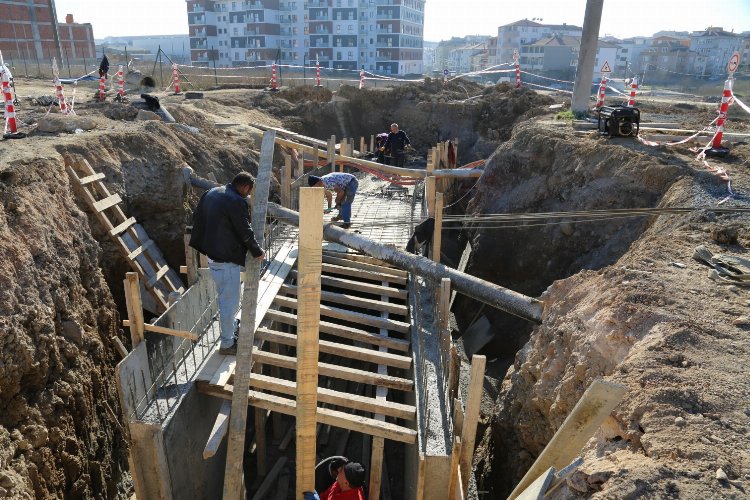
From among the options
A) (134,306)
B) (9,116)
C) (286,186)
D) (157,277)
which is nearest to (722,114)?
(286,186)

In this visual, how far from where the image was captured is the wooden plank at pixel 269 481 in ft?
17.8

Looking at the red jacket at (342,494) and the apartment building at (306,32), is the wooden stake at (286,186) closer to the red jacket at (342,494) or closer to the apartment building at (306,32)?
the red jacket at (342,494)

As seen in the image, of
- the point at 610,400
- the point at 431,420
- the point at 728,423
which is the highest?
the point at 610,400

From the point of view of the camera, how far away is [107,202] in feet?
23.7

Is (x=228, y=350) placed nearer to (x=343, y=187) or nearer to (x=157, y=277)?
(x=157, y=277)

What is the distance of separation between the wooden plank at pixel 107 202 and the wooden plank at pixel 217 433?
3.75 meters

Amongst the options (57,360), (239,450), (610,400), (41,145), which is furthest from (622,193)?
(41,145)

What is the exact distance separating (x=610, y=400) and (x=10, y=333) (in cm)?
467

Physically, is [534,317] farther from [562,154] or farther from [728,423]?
[562,154]

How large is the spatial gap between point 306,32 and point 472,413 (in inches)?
2678

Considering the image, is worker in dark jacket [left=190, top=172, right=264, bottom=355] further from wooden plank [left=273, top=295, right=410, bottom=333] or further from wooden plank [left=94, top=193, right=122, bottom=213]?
wooden plank [left=94, top=193, right=122, bottom=213]

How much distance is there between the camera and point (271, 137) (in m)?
3.66

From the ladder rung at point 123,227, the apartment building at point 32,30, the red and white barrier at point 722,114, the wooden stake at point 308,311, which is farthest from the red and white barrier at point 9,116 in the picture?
the apartment building at point 32,30

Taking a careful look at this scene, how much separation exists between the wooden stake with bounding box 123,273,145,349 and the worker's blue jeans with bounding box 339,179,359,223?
4348mm
